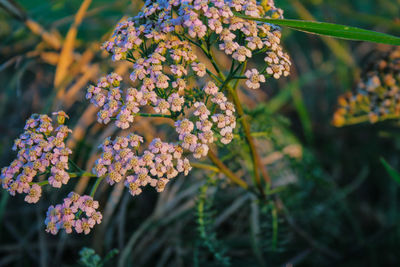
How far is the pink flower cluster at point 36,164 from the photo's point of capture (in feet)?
4.52

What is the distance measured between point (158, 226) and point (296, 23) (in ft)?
6.11

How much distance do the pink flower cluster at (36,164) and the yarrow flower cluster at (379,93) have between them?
1875 mm

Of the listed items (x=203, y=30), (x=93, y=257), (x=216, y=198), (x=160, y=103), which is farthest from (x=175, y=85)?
(x=216, y=198)

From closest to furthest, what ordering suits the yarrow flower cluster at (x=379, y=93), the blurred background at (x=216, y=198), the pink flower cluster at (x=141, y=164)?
the pink flower cluster at (x=141, y=164) < the yarrow flower cluster at (x=379, y=93) < the blurred background at (x=216, y=198)

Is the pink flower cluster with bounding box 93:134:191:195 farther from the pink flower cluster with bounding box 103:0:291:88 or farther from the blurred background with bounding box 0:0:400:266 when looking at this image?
the blurred background with bounding box 0:0:400:266

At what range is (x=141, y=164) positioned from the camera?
1.29 meters

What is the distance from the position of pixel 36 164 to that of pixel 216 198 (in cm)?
126

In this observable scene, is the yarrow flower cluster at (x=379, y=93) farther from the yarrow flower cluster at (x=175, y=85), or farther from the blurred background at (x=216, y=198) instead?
the yarrow flower cluster at (x=175, y=85)

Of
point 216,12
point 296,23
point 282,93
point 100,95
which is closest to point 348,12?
point 282,93

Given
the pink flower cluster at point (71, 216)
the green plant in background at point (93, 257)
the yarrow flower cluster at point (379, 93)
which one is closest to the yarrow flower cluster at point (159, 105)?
the pink flower cluster at point (71, 216)

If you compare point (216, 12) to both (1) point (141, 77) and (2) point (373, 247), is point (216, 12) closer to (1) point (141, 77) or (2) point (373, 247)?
(1) point (141, 77)

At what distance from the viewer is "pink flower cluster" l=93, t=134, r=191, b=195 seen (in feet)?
4.26

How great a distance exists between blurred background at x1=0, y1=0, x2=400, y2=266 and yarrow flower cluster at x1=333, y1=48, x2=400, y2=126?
0.90 ft

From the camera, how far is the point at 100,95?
143 centimetres
